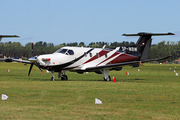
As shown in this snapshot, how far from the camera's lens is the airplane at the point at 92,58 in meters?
29.6

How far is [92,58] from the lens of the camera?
32656mm

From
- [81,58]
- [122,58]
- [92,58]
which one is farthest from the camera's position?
[122,58]

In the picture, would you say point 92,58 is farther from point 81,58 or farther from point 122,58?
point 122,58

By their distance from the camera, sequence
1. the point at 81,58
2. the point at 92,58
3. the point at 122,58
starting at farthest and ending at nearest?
the point at 122,58
the point at 92,58
the point at 81,58

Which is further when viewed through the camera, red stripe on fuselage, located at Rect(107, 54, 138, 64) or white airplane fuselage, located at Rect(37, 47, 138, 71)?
red stripe on fuselage, located at Rect(107, 54, 138, 64)

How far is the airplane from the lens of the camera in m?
29.6

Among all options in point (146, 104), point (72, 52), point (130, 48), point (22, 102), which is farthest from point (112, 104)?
point (130, 48)

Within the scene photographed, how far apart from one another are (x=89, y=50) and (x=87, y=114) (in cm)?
2112

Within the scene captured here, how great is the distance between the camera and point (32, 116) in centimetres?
1130

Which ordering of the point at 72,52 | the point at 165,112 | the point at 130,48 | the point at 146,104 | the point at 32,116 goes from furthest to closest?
1. the point at 130,48
2. the point at 72,52
3. the point at 146,104
4. the point at 165,112
5. the point at 32,116

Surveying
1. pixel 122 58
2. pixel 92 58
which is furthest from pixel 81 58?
pixel 122 58

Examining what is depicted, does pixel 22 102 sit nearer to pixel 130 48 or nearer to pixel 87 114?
pixel 87 114

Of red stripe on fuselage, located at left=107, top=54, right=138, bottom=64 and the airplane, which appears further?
red stripe on fuselage, located at left=107, top=54, right=138, bottom=64

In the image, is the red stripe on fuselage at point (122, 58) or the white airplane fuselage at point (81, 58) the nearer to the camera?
the white airplane fuselage at point (81, 58)
